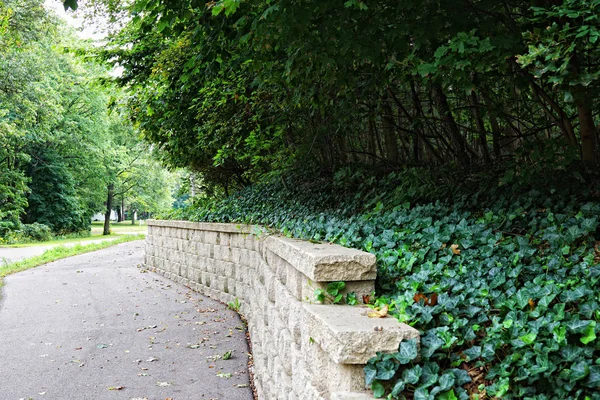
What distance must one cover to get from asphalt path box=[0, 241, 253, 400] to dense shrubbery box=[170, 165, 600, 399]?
6.92ft

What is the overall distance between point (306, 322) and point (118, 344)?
5.03 metres

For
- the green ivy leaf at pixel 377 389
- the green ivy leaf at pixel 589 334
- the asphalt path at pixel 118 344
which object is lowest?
the asphalt path at pixel 118 344

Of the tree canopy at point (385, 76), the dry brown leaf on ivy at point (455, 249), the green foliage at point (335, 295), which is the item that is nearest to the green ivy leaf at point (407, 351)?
the green foliage at point (335, 295)

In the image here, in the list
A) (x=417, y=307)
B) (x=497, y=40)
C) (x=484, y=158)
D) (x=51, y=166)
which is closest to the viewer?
(x=417, y=307)

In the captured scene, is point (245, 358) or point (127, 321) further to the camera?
point (127, 321)

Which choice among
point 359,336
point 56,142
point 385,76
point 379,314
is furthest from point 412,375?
point 56,142

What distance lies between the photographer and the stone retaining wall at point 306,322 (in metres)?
2.33

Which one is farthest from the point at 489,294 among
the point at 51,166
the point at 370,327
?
the point at 51,166

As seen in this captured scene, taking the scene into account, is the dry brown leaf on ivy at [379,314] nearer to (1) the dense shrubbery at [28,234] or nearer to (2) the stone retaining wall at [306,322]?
(2) the stone retaining wall at [306,322]

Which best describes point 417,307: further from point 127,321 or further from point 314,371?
point 127,321

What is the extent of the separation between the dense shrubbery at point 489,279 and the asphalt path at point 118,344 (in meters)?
2.11

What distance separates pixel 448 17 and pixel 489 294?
2274 mm

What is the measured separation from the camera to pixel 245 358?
6.49 metres

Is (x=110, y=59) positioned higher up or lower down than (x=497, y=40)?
higher up
